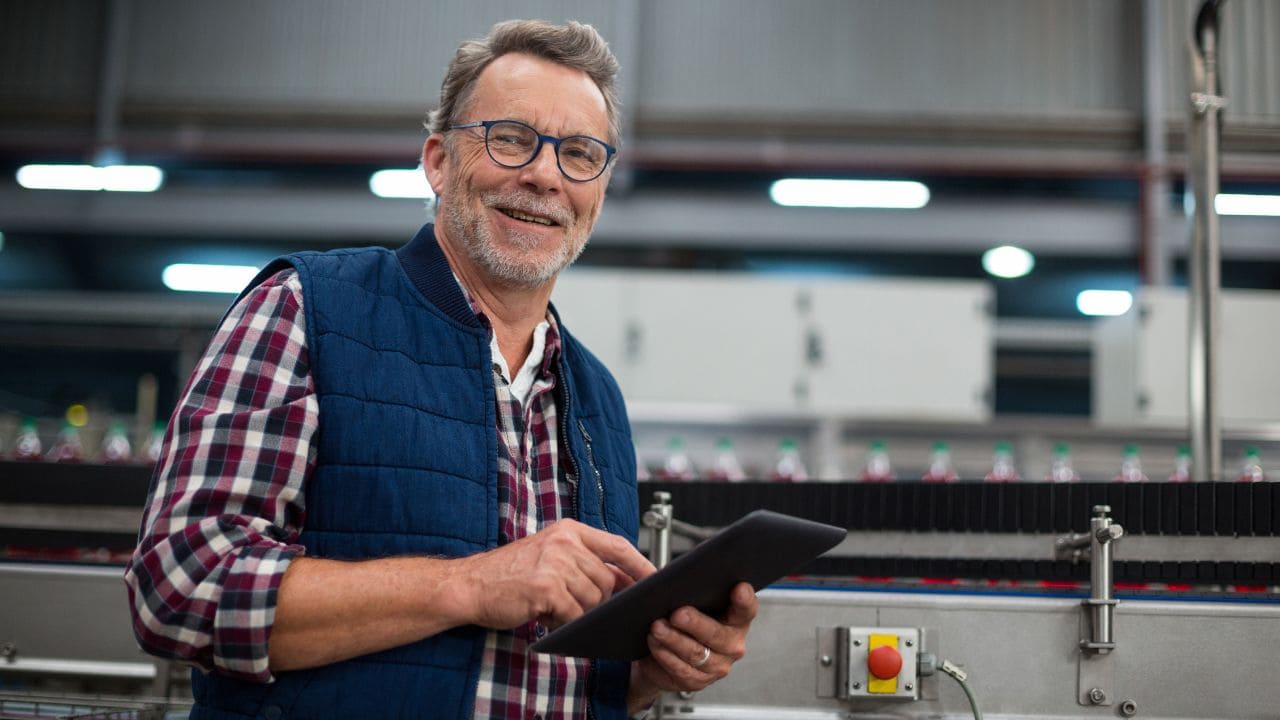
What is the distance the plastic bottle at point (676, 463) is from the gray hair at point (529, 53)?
2.26 metres

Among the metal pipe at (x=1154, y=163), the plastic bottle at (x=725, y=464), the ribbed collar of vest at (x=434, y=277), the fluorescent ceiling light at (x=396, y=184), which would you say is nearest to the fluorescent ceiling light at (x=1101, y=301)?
the metal pipe at (x=1154, y=163)

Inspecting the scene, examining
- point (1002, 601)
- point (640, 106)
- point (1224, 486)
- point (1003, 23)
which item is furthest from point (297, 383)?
point (1003, 23)

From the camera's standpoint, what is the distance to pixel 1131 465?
12.1 ft

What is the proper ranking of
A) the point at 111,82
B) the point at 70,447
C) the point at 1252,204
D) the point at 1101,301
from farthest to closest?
the point at 1101,301
the point at 111,82
the point at 1252,204
the point at 70,447

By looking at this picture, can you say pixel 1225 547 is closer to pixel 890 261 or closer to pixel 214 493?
pixel 214 493

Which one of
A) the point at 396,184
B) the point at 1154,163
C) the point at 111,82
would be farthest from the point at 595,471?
the point at 111,82

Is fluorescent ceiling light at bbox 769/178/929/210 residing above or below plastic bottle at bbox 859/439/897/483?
above

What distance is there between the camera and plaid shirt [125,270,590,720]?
0.96 m

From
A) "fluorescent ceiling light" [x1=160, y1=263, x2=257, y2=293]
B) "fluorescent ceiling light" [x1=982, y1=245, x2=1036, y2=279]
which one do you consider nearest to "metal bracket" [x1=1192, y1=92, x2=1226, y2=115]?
"fluorescent ceiling light" [x1=982, y1=245, x2=1036, y2=279]

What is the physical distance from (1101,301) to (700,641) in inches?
245

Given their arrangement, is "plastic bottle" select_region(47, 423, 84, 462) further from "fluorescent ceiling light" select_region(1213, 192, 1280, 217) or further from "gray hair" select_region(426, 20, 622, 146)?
"fluorescent ceiling light" select_region(1213, 192, 1280, 217)

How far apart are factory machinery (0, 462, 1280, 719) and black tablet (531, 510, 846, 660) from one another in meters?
0.34

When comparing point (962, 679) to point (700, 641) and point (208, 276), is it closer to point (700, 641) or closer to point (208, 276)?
point (700, 641)

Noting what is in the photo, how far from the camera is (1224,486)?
55.7 inches
